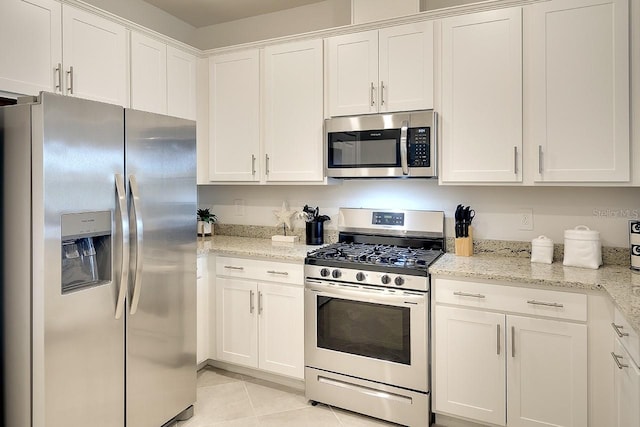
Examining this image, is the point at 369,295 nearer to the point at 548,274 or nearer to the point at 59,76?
the point at 548,274

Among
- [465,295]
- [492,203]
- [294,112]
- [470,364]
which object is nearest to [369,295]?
[465,295]

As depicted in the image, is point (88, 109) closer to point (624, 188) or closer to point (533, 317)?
point (533, 317)

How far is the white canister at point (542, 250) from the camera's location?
250 cm

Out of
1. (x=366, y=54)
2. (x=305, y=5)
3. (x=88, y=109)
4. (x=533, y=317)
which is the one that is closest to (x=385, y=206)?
(x=366, y=54)

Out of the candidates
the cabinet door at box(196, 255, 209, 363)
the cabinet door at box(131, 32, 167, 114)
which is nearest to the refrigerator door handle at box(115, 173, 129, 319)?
the cabinet door at box(196, 255, 209, 363)

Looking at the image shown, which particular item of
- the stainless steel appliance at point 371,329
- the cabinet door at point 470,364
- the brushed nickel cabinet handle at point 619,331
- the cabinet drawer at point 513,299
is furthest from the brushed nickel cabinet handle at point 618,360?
the stainless steel appliance at point 371,329

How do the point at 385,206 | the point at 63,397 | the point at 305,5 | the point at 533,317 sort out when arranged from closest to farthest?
the point at 63,397, the point at 533,317, the point at 385,206, the point at 305,5

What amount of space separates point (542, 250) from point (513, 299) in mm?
506

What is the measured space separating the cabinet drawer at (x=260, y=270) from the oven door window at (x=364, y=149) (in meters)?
0.78

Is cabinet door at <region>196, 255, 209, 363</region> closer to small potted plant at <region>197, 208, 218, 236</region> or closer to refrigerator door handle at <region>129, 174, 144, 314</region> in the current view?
small potted plant at <region>197, 208, 218, 236</region>

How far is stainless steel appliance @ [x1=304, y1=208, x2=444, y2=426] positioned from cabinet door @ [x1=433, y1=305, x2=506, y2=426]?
83 mm

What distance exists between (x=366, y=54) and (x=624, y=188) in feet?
5.82

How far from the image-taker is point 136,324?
218 centimetres

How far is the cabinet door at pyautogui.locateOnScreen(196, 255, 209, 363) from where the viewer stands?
3.03 metres
